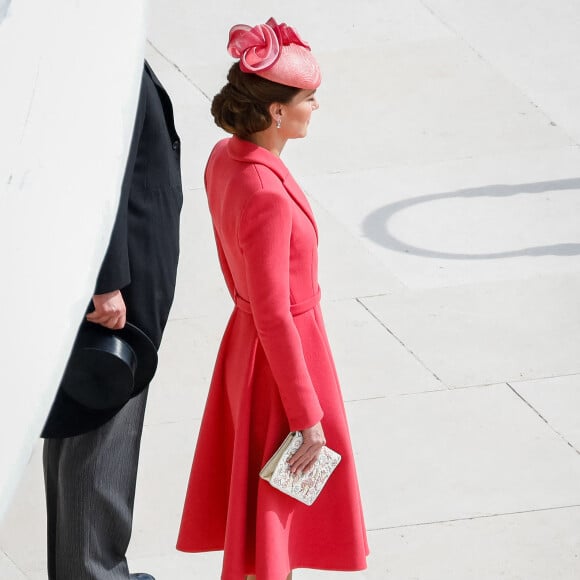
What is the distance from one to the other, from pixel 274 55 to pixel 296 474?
3.60ft

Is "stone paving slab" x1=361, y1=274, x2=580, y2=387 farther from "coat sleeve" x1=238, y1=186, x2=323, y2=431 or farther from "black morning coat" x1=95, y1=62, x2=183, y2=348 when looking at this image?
"black morning coat" x1=95, y1=62, x2=183, y2=348

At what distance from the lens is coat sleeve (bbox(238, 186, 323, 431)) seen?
3.07m

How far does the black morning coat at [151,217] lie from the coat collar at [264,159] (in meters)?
0.19

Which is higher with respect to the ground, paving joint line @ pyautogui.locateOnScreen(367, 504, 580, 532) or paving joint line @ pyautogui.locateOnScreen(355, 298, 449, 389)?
paving joint line @ pyautogui.locateOnScreen(367, 504, 580, 532)

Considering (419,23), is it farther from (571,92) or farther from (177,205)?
(177,205)

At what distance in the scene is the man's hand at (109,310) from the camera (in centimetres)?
299

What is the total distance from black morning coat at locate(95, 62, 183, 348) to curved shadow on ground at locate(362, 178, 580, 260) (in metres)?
3.14

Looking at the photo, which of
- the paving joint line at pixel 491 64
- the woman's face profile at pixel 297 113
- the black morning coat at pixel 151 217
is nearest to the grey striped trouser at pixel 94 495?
the black morning coat at pixel 151 217

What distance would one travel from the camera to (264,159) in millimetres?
3156

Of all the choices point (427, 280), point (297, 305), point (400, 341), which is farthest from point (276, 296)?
point (427, 280)

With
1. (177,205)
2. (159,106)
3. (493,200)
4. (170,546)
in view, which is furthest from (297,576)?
(493,200)

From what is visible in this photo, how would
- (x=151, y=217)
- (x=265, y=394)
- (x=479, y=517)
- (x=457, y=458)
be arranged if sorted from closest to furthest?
1. (x=151, y=217)
2. (x=265, y=394)
3. (x=479, y=517)
4. (x=457, y=458)

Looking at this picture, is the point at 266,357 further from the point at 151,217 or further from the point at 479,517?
the point at 479,517

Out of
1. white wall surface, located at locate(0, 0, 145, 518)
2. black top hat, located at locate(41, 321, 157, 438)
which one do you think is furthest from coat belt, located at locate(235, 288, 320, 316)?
white wall surface, located at locate(0, 0, 145, 518)
